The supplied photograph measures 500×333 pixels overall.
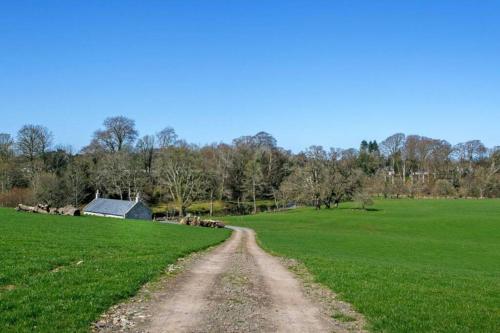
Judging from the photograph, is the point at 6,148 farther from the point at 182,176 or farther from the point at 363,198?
the point at 363,198

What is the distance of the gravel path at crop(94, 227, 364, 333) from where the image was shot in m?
11.7

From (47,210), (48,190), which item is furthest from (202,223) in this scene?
(48,190)

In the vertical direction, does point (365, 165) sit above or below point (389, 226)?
above

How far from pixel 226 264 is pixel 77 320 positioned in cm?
1300

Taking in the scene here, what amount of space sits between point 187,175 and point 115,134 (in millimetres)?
32076

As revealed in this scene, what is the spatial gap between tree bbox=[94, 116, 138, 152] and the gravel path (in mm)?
108940

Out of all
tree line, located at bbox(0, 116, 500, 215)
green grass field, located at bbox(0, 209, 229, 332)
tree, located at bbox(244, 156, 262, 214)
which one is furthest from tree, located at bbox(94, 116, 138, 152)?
green grass field, located at bbox(0, 209, 229, 332)

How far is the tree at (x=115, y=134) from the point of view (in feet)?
401

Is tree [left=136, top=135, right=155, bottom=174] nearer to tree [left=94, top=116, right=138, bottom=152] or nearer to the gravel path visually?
tree [left=94, top=116, right=138, bottom=152]

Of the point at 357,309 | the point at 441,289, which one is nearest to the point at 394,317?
the point at 357,309

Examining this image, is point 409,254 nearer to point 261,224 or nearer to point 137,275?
point 137,275

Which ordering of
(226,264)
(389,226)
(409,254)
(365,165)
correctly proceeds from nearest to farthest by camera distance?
(226,264) → (409,254) → (389,226) → (365,165)

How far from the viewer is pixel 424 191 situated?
158875mm

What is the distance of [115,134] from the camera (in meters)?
123
